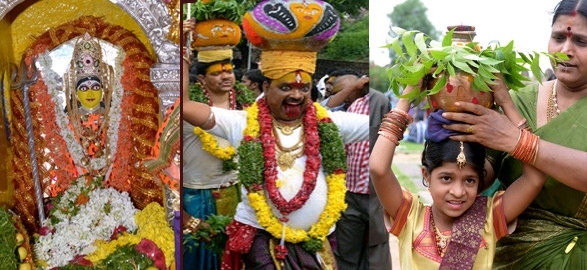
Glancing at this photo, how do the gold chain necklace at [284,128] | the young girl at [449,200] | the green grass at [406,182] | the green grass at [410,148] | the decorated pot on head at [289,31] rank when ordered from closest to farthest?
the young girl at [449,200] → the decorated pot on head at [289,31] → the gold chain necklace at [284,128] → the green grass at [406,182] → the green grass at [410,148]

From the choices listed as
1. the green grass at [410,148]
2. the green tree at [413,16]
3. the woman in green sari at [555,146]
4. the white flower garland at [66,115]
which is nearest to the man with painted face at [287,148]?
the woman in green sari at [555,146]

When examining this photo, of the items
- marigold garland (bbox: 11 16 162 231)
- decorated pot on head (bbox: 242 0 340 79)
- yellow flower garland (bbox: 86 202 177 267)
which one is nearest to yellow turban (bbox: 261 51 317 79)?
decorated pot on head (bbox: 242 0 340 79)

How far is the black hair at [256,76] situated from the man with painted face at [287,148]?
2 cm

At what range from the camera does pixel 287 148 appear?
9.98 ft

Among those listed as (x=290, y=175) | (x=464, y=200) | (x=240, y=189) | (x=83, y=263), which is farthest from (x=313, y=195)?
(x=83, y=263)

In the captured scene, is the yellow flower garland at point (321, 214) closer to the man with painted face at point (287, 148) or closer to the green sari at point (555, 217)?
the man with painted face at point (287, 148)

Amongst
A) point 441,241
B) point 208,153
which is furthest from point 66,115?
point 441,241

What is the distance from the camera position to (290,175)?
3031 mm

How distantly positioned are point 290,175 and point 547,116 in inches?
42.7

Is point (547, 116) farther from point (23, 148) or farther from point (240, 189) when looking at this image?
point (23, 148)

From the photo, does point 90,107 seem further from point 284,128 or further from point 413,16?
point 413,16

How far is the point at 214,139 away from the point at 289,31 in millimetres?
565

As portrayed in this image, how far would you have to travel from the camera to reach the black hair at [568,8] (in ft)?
8.52

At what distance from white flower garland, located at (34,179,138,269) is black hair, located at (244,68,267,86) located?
1250 millimetres
